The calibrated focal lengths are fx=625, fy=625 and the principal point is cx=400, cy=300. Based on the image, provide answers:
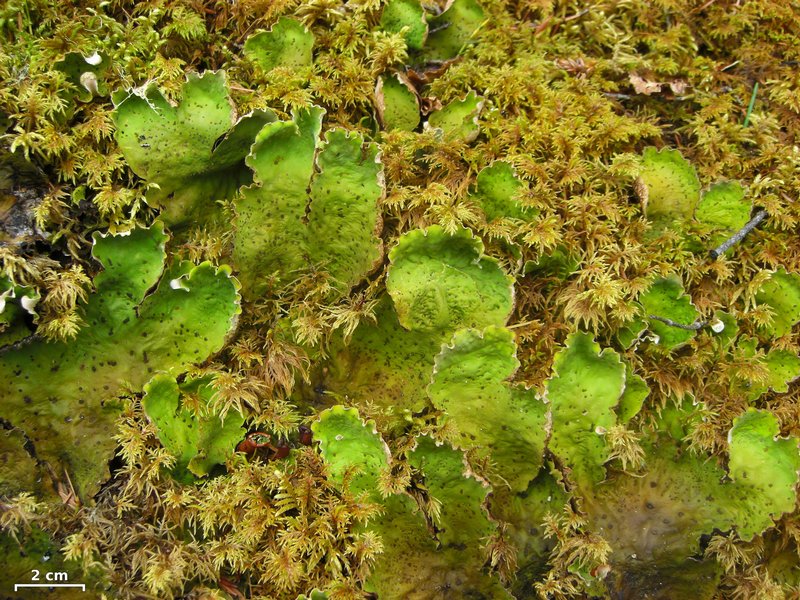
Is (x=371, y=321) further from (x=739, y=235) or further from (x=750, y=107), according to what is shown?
(x=750, y=107)

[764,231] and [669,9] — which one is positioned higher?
[669,9]

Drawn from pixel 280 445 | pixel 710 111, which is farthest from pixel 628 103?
pixel 280 445

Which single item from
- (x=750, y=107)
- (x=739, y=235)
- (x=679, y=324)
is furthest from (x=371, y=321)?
(x=750, y=107)

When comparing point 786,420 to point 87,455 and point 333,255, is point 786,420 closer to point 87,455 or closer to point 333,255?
point 333,255

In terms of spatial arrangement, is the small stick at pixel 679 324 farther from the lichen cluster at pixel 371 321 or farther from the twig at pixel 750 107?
the twig at pixel 750 107

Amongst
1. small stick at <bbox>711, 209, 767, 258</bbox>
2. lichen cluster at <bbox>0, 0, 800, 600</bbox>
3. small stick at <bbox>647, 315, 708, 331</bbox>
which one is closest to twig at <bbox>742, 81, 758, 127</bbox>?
lichen cluster at <bbox>0, 0, 800, 600</bbox>

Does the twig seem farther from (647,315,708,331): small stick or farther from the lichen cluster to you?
(647,315,708,331): small stick
